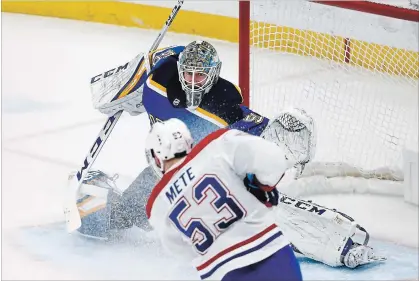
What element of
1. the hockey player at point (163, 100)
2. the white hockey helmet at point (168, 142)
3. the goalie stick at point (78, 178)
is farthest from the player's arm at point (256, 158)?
the goalie stick at point (78, 178)

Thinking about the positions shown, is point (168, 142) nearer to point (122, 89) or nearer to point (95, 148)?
point (122, 89)

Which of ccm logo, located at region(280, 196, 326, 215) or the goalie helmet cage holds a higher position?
the goalie helmet cage

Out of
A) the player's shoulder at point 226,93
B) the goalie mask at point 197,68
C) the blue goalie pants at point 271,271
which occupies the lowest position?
the blue goalie pants at point 271,271

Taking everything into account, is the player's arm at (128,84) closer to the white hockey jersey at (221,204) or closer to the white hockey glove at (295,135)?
the white hockey glove at (295,135)

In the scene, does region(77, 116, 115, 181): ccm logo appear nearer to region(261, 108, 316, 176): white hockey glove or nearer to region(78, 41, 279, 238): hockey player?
region(78, 41, 279, 238): hockey player

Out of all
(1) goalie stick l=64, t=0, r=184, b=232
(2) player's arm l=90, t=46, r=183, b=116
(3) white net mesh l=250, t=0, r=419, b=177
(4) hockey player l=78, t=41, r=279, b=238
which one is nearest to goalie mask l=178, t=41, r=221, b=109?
(4) hockey player l=78, t=41, r=279, b=238

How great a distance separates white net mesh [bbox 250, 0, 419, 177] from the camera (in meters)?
3.66

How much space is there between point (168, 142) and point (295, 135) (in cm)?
68

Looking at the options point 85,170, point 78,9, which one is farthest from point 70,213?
point 78,9

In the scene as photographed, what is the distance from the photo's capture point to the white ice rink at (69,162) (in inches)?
126

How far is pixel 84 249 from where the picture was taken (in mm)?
3350

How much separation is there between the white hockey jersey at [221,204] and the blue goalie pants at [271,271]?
0.02 metres

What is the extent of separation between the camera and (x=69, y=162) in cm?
417

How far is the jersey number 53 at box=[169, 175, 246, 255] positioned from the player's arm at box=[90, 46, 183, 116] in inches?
40.1
